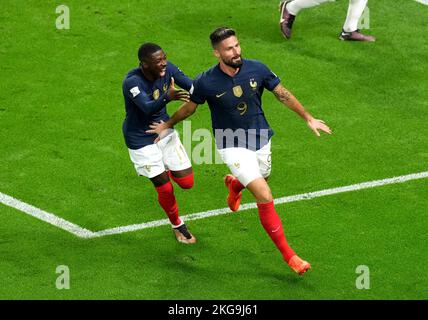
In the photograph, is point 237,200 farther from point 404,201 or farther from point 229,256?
point 404,201

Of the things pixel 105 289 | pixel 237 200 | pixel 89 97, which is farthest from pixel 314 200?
pixel 89 97

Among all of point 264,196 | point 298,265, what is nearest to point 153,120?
point 264,196

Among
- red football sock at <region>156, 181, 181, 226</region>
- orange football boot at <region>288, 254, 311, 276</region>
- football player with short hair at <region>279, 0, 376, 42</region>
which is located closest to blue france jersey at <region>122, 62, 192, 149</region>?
red football sock at <region>156, 181, 181, 226</region>

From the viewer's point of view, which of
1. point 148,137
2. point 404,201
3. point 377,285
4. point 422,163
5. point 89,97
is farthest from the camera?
point 89,97

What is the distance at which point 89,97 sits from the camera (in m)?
16.4

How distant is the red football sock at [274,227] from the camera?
1173cm

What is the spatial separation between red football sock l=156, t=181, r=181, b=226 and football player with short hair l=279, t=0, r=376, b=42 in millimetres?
6098

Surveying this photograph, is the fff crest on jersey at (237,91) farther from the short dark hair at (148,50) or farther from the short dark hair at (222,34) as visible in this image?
the short dark hair at (148,50)

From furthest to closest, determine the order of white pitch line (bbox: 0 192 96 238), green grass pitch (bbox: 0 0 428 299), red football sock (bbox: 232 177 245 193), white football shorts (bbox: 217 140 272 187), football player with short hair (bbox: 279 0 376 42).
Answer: football player with short hair (bbox: 279 0 376 42) < white pitch line (bbox: 0 192 96 238) < red football sock (bbox: 232 177 245 193) < green grass pitch (bbox: 0 0 428 299) < white football shorts (bbox: 217 140 272 187)

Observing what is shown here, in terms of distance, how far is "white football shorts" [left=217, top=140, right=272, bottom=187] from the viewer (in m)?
11.9

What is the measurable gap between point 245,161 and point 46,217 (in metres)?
2.72

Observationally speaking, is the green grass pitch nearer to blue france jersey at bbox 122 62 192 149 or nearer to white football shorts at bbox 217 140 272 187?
white football shorts at bbox 217 140 272 187

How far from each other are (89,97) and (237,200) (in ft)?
13.4

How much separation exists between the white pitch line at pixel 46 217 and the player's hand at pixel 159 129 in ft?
4.64
